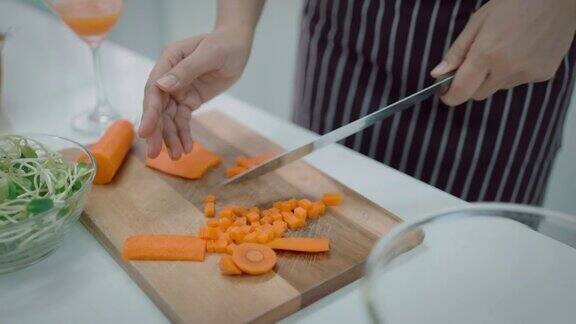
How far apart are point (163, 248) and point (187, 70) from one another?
32cm

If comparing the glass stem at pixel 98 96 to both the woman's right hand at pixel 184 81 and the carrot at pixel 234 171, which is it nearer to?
the woman's right hand at pixel 184 81

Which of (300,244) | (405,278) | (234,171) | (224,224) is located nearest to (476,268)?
(405,278)

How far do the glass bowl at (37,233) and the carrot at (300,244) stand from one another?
25cm

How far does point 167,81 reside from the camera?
2.98 ft

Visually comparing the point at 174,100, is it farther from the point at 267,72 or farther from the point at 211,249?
the point at 267,72

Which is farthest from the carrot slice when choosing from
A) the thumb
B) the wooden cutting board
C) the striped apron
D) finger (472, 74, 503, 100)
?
finger (472, 74, 503, 100)

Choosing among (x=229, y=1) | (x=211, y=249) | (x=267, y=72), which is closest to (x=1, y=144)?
(x=211, y=249)

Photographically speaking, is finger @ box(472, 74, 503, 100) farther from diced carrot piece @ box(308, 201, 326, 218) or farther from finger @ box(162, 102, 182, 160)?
finger @ box(162, 102, 182, 160)

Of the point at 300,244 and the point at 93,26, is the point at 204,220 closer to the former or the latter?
the point at 300,244

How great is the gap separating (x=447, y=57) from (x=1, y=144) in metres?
0.69

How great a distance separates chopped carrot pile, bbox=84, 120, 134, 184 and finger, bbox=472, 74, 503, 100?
57 cm

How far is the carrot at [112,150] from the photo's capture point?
0.90 m

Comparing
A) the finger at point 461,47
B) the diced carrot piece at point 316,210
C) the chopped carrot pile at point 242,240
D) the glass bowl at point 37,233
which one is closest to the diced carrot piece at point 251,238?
the chopped carrot pile at point 242,240

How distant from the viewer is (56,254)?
0.79 metres
